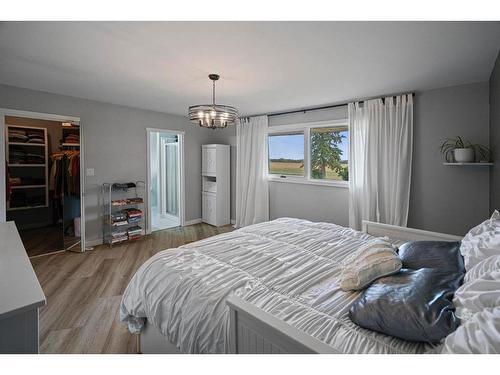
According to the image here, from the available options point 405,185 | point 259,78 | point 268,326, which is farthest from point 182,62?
point 405,185

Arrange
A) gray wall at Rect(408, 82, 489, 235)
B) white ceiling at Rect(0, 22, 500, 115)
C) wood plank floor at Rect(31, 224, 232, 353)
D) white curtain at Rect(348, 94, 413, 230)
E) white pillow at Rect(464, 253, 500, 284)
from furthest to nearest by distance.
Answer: white curtain at Rect(348, 94, 413, 230) < gray wall at Rect(408, 82, 489, 235) < wood plank floor at Rect(31, 224, 232, 353) < white ceiling at Rect(0, 22, 500, 115) < white pillow at Rect(464, 253, 500, 284)

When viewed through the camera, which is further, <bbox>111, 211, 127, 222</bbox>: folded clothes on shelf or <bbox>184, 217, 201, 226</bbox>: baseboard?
<bbox>184, 217, 201, 226</bbox>: baseboard

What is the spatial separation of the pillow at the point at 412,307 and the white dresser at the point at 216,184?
4.29 meters

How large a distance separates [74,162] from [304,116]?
3.73 m

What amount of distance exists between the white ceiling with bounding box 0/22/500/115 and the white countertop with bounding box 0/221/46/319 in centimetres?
151

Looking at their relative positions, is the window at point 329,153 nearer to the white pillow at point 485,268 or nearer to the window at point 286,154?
the window at point 286,154

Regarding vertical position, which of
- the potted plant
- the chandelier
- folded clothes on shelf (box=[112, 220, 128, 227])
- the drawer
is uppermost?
the chandelier

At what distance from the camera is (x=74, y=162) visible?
158 inches

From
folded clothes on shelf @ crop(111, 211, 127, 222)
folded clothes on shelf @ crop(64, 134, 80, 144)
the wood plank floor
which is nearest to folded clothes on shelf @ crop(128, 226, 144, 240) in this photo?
the wood plank floor

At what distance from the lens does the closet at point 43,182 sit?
412 centimetres

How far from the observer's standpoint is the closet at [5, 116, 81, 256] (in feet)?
13.5

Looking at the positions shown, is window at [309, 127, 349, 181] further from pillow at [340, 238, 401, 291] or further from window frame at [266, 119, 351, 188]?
pillow at [340, 238, 401, 291]

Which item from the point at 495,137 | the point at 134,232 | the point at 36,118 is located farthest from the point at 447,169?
the point at 36,118
